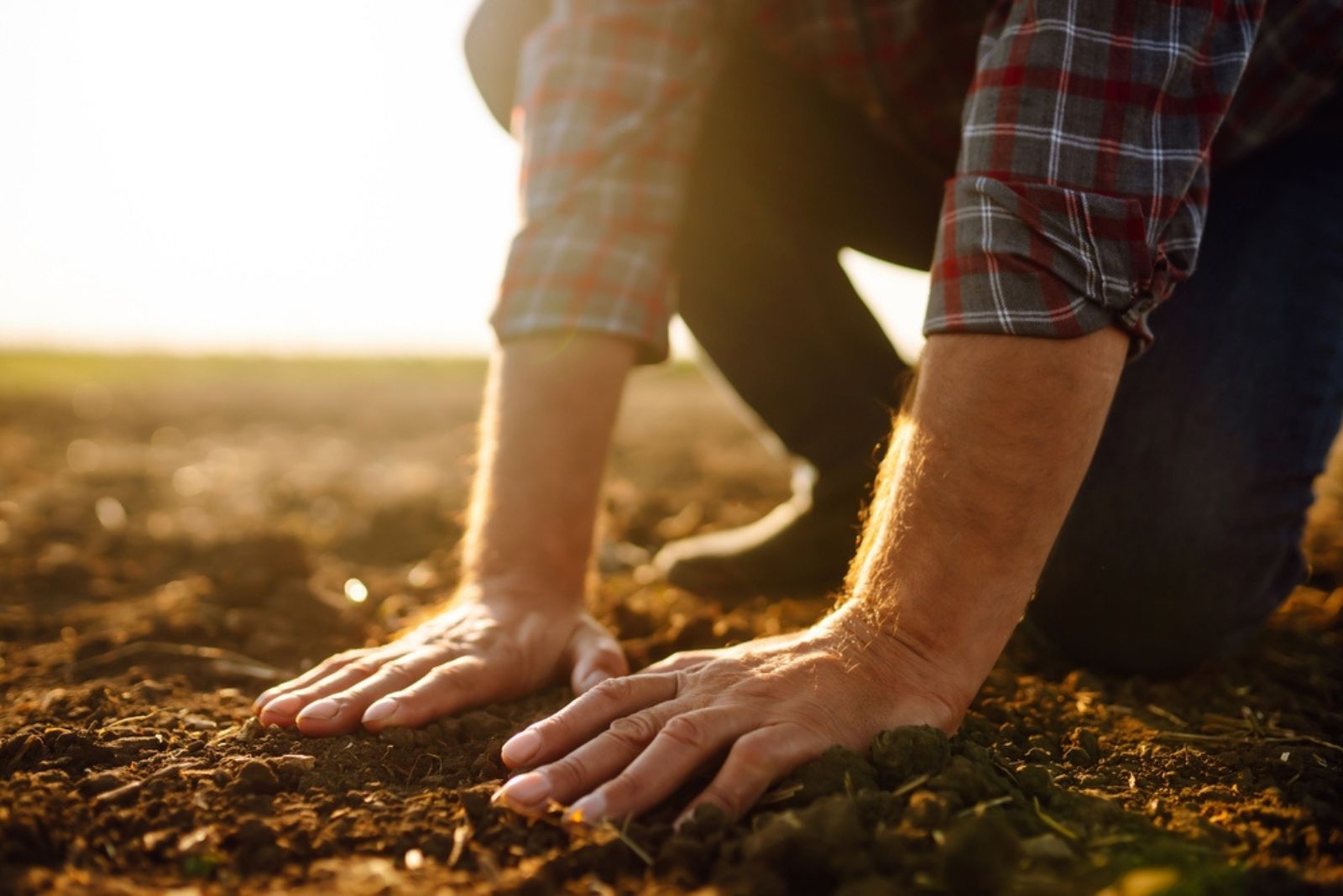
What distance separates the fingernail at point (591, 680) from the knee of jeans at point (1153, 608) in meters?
0.83

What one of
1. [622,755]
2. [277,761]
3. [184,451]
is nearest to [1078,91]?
[622,755]

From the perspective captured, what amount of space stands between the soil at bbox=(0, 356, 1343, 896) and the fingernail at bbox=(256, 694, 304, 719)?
1.3 inches

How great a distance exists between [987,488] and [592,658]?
68 cm

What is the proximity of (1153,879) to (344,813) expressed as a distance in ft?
2.86

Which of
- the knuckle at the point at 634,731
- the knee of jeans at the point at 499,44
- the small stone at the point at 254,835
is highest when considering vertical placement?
the knee of jeans at the point at 499,44

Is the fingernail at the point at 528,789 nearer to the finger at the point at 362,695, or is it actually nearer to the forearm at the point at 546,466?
the finger at the point at 362,695

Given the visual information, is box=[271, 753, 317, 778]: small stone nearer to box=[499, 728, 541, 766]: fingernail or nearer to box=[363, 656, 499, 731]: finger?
box=[363, 656, 499, 731]: finger

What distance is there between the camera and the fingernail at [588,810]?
102cm

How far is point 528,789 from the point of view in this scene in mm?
1055

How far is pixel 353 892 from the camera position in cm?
95

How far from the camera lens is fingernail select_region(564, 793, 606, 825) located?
1.02m

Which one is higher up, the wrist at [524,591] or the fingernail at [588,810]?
the wrist at [524,591]

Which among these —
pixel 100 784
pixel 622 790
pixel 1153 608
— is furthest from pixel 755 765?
pixel 1153 608

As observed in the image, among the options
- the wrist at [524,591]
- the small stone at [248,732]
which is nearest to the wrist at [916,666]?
the wrist at [524,591]
